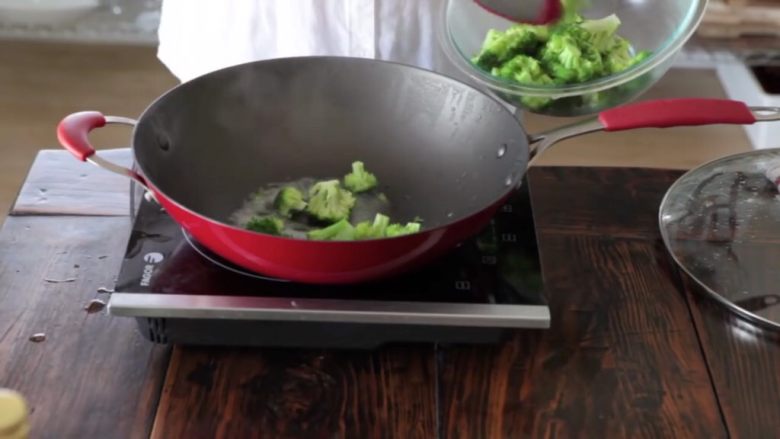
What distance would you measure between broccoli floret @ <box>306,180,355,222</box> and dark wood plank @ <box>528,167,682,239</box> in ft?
0.67

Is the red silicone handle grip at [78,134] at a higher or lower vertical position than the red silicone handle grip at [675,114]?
lower

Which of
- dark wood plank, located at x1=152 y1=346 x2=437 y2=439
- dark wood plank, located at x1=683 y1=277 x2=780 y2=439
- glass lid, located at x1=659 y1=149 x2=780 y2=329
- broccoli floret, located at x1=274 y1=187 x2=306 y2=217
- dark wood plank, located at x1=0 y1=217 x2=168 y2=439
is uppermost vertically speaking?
broccoli floret, located at x1=274 y1=187 x2=306 y2=217

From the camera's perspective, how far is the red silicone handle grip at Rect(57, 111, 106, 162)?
736 mm

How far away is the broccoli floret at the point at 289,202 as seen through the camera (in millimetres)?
823

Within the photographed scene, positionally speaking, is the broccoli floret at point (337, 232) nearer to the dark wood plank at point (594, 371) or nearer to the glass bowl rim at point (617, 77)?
the dark wood plank at point (594, 371)

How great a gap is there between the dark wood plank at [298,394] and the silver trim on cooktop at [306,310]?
0.05 m

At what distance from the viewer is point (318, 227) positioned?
0.81 meters

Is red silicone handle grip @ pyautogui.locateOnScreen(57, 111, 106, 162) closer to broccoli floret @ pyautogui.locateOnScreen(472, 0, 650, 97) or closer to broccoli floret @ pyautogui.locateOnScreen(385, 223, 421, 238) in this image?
broccoli floret @ pyautogui.locateOnScreen(385, 223, 421, 238)

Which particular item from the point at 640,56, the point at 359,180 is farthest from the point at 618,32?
the point at 359,180

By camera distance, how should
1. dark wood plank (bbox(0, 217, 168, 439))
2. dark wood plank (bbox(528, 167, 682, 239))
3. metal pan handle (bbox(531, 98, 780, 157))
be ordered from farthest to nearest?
1. dark wood plank (bbox(528, 167, 682, 239))
2. metal pan handle (bbox(531, 98, 780, 157))
3. dark wood plank (bbox(0, 217, 168, 439))

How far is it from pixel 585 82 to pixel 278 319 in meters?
0.45

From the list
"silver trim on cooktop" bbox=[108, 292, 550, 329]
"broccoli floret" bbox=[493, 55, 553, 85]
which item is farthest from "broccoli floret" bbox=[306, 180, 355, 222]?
"broccoli floret" bbox=[493, 55, 553, 85]

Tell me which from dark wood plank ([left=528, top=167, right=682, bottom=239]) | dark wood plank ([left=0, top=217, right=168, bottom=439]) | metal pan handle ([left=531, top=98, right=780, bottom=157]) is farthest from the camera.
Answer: dark wood plank ([left=528, top=167, right=682, bottom=239])

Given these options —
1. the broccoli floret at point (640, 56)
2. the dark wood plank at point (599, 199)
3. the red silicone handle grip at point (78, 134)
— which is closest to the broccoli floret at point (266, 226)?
the red silicone handle grip at point (78, 134)
